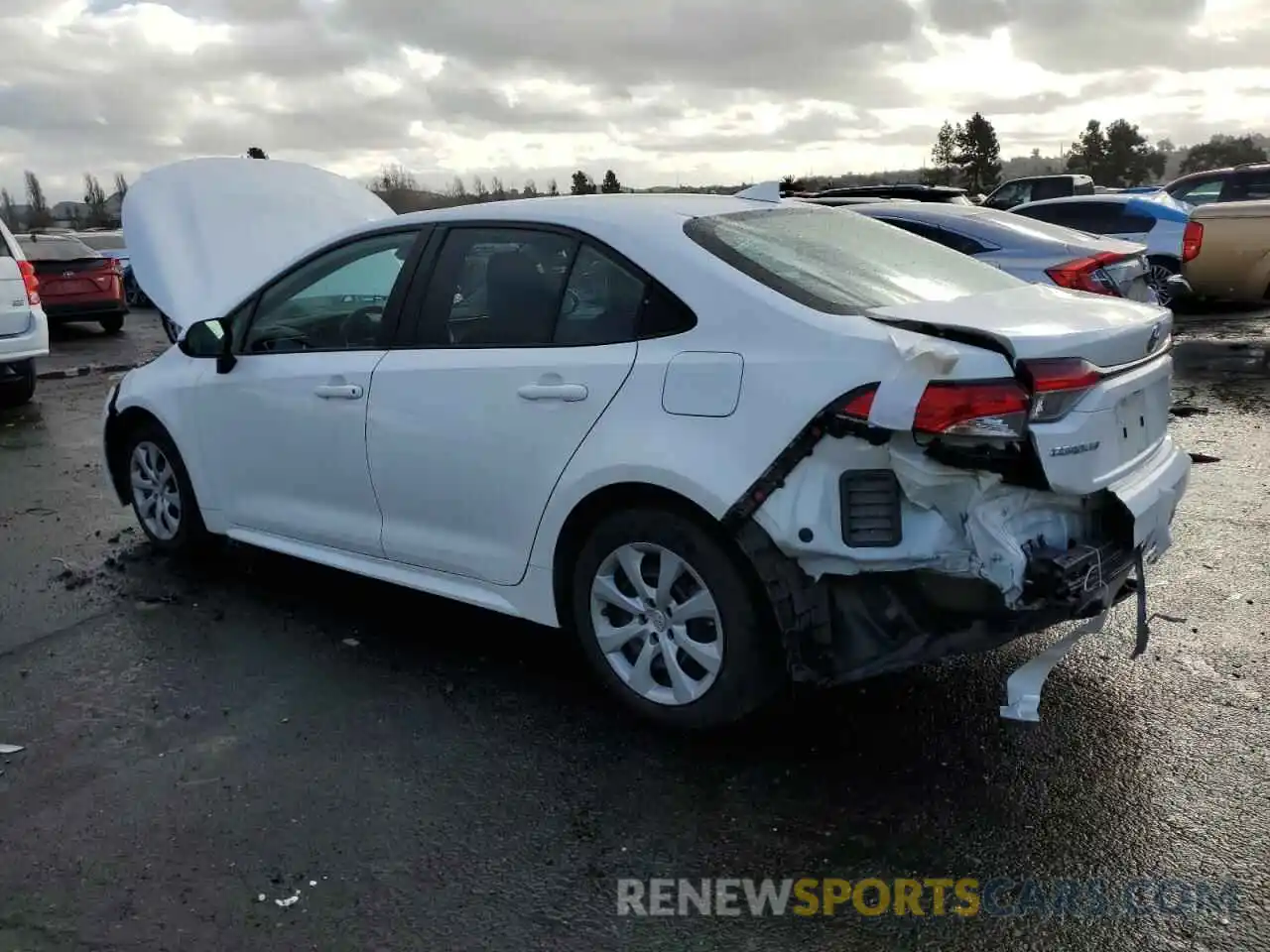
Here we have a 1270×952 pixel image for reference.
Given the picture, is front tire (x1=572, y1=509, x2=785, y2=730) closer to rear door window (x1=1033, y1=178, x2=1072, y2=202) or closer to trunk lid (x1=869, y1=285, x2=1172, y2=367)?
trunk lid (x1=869, y1=285, x2=1172, y2=367)

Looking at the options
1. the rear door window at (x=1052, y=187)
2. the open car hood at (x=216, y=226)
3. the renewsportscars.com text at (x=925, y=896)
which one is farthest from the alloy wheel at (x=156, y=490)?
the rear door window at (x=1052, y=187)

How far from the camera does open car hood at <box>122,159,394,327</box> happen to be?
21.5 feet

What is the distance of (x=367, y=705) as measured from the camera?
3980 millimetres

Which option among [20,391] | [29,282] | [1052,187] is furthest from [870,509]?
[1052,187]

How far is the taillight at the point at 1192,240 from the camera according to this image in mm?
12616

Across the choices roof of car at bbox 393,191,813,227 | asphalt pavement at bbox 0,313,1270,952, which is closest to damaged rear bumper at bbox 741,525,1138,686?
asphalt pavement at bbox 0,313,1270,952

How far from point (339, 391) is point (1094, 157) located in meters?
55.7

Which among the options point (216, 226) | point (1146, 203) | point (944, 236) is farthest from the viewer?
point (1146, 203)

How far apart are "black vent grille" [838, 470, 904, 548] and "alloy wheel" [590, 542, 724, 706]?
50 centimetres

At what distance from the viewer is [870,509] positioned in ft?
10.3

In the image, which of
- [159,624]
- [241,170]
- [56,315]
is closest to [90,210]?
[56,315]

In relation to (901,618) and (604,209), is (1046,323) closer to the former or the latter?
(901,618)

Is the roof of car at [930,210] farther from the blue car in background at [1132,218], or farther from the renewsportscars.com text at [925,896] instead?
the renewsportscars.com text at [925,896]

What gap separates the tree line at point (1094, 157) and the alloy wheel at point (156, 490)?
49.8 metres
